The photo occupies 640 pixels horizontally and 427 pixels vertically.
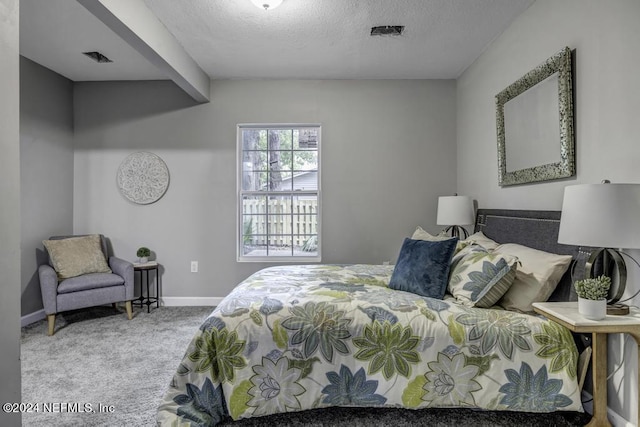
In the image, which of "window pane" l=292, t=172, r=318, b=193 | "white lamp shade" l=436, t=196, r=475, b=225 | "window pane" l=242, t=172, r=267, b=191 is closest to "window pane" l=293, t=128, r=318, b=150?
"window pane" l=292, t=172, r=318, b=193

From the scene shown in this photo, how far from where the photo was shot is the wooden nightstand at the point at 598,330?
1.50 meters

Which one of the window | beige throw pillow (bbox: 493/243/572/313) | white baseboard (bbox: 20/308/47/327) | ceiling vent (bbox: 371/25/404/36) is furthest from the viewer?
the window

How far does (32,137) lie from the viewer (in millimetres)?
3564

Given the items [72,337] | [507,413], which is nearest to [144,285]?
[72,337]

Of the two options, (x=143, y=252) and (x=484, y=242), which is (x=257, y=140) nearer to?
(x=143, y=252)

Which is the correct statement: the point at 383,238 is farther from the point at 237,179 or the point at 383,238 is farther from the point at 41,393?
the point at 41,393

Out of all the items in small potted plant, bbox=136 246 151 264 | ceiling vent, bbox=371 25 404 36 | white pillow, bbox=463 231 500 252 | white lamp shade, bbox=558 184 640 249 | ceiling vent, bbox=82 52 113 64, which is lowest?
small potted plant, bbox=136 246 151 264

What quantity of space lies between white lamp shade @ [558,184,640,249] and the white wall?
11.2 inches

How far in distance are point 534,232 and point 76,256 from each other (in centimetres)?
408

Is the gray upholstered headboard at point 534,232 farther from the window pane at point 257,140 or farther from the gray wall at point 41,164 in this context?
the gray wall at point 41,164

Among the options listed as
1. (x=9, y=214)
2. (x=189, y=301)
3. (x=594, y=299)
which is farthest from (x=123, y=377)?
(x=594, y=299)

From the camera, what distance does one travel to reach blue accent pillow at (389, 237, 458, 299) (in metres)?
2.18

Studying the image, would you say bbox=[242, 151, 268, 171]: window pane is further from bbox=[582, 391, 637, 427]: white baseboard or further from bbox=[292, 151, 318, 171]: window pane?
bbox=[582, 391, 637, 427]: white baseboard

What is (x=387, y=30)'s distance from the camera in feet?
9.53
